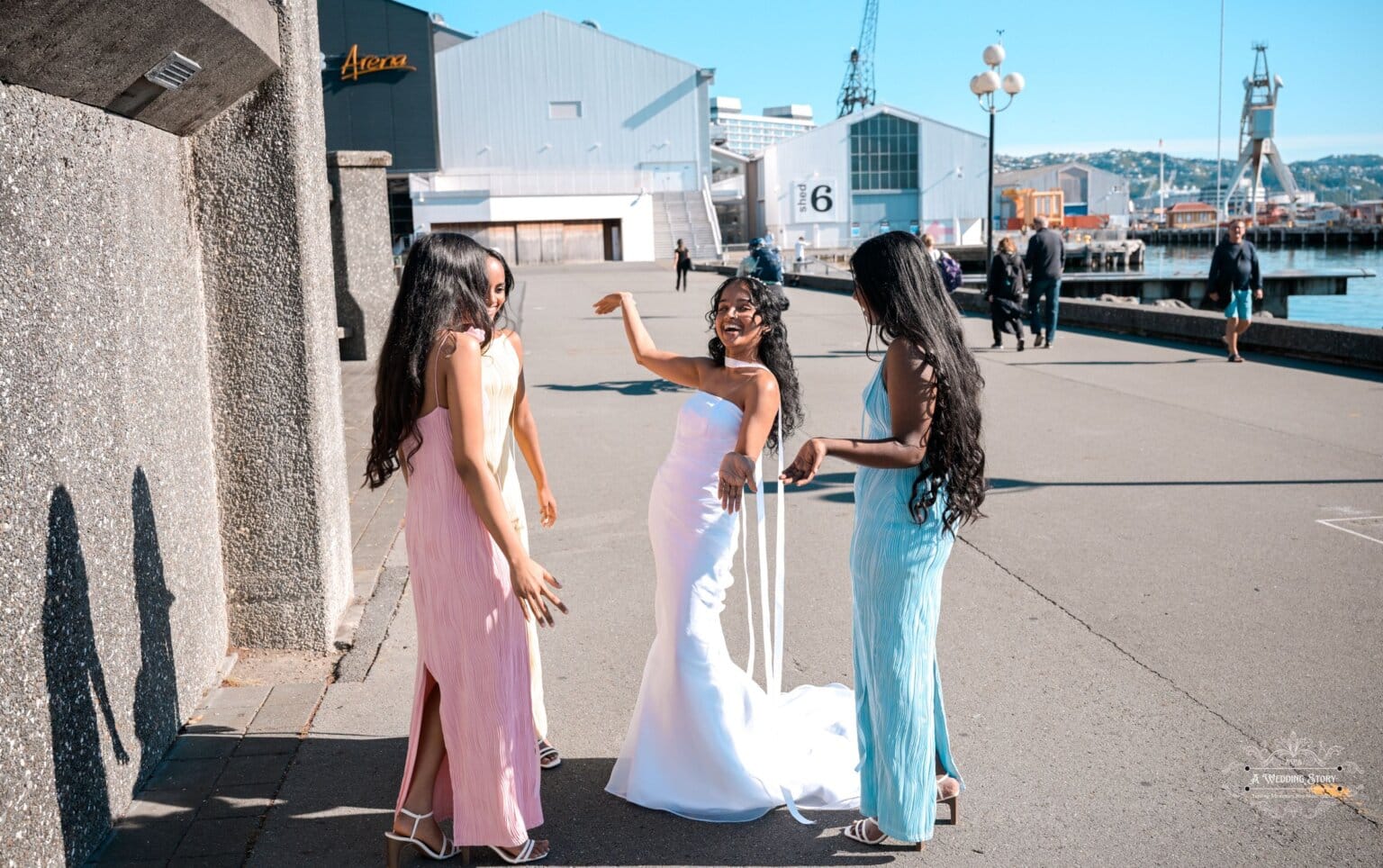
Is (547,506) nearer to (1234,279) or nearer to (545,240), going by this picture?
(1234,279)

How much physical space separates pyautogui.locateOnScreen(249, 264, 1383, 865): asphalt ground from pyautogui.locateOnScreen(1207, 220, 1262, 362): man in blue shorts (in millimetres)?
3504

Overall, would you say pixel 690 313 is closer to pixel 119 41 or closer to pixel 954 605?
pixel 954 605

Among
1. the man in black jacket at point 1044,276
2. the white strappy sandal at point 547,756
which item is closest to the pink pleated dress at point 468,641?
the white strappy sandal at point 547,756

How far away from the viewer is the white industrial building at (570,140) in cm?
5906

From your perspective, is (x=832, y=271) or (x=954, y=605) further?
(x=832, y=271)

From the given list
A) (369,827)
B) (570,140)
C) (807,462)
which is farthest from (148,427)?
(570,140)

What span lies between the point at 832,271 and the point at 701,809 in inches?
1400

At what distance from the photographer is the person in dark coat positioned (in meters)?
16.4

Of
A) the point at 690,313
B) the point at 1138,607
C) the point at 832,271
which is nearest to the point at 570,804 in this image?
the point at 1138,607

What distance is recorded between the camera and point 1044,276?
16.9 meters

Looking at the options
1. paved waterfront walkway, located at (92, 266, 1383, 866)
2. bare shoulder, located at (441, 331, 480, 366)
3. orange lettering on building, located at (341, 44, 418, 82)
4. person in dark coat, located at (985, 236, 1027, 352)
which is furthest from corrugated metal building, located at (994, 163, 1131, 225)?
bare shoulder, located at (441, 331, 480, 366)

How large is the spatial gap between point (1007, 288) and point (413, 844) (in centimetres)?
1457

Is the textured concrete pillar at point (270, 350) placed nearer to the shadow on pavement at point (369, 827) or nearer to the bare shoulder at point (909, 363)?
the shadow on pavement at point (369, 827)

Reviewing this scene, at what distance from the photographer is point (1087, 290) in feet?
129
